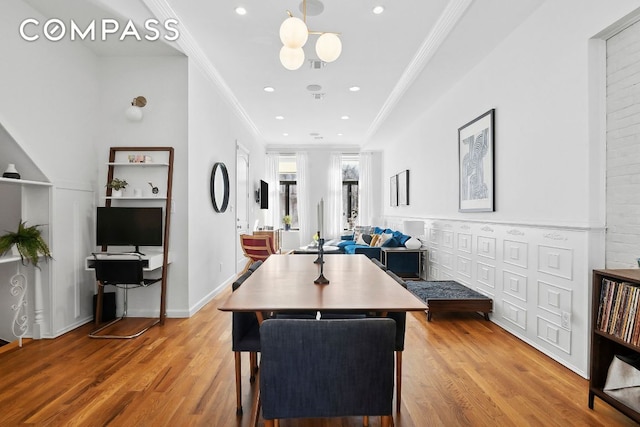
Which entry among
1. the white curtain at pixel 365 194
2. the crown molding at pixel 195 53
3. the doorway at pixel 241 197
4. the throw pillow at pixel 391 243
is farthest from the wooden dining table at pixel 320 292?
the white curtain at pixel 365 194

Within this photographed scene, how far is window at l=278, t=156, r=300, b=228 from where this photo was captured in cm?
959

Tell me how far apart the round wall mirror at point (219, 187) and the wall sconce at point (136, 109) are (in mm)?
1182

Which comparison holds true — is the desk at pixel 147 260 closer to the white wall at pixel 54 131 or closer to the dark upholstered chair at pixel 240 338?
the white wall at pixel 54 131

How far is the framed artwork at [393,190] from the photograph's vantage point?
7.82 metres

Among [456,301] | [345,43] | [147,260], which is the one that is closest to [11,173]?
[147,260]

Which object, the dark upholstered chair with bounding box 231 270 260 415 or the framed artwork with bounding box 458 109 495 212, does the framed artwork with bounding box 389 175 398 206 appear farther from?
the dark upholstered chair with bounding box 231 270 260 415

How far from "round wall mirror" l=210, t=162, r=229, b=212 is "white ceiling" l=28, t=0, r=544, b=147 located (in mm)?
1188

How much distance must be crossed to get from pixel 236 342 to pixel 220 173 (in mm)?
3510

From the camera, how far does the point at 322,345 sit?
4.05ft

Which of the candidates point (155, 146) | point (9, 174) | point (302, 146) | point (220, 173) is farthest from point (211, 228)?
point (302, 146)

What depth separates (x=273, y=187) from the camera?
934 cm

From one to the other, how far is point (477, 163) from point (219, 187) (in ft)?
11.3

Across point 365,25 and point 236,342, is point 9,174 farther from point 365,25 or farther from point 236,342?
point 365,25

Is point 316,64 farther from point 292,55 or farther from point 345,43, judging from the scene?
point 292,55
